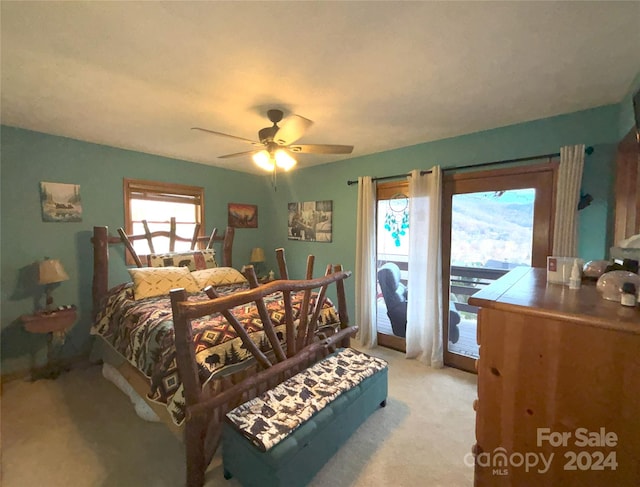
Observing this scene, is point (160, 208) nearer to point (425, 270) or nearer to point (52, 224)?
point (52, 224)

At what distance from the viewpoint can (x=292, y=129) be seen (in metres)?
2.03

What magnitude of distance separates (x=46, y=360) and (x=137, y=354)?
1.67 m

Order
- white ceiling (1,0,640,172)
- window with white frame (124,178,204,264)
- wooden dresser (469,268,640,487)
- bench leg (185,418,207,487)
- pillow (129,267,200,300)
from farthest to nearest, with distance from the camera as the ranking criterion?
window with white frame (124,178,204,264)
pillow (129,267,200,300)
bench leg (185,418,207,487)
white ceiling (1,0,640,172)
wooden dresser (469,268,640,487)

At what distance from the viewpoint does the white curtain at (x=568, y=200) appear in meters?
2.15

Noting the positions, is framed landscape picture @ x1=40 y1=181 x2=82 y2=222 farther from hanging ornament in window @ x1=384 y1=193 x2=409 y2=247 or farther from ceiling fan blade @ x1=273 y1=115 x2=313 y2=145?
hanging ornament in window @ x1=384 y1=193 x2=409 y2=247

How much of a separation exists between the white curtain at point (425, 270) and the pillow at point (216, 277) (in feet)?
6.64

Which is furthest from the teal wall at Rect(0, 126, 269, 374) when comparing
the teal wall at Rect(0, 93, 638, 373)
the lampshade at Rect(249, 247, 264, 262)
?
the lampshade at Rect(249, 247, 264, 262)

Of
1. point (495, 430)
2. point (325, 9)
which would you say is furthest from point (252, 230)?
point (495, 430)

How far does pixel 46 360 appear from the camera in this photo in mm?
2779

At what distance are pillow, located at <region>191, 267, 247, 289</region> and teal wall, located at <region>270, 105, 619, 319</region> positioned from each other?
1.17 metres

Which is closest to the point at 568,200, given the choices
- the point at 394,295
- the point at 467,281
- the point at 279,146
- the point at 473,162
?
the point at 473,162

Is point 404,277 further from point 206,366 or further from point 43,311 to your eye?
point 43,311

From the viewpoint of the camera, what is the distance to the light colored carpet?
1622mm

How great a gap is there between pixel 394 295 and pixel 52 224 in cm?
381
